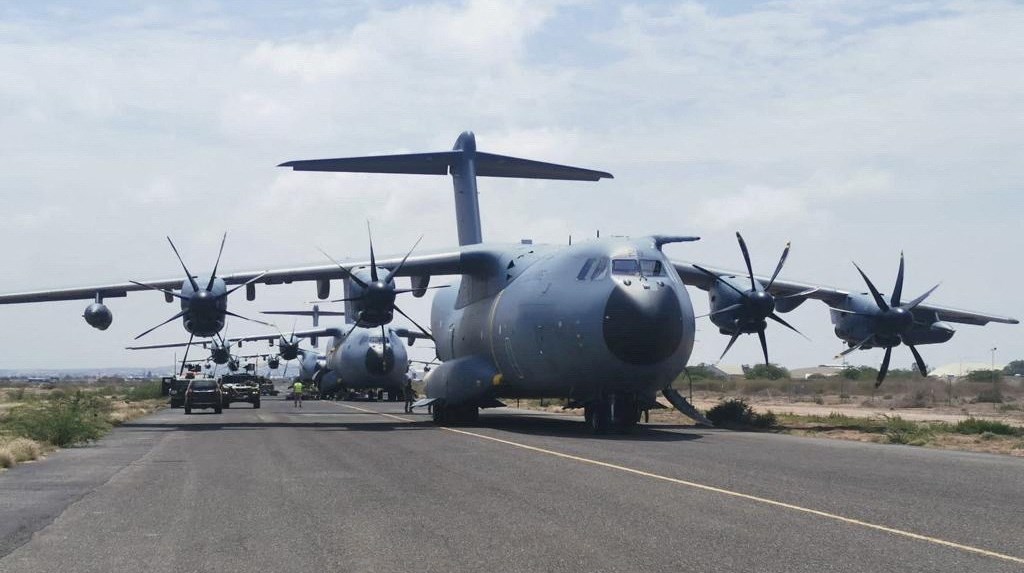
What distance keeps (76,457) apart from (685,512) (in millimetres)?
14852

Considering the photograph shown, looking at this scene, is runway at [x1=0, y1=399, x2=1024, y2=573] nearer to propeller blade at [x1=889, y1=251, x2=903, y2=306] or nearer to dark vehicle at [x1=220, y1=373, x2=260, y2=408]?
propeller blade at [x1=889, y1=251, x2=903, y2=306]

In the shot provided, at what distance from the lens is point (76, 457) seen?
2248 cm

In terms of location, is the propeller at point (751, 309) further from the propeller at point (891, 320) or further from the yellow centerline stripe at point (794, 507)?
the yellow centerline stripe at point (794, 507)

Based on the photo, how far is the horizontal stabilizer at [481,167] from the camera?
3700 cm

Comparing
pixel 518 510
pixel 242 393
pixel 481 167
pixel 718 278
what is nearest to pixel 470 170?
pixel 481 167

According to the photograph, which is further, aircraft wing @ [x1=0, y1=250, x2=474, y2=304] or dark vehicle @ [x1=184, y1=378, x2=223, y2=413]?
dark vehicle @ [x1=184, y1=378, x2=223, y2=413]

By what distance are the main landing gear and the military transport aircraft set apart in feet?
0.12

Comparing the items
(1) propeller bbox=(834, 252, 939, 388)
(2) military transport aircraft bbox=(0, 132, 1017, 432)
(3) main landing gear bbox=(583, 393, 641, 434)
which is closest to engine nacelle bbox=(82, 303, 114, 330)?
(2) military transport aircraft bbox=(0, 132, 1017, 432)

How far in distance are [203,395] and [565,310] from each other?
1152 inches

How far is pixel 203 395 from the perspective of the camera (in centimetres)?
5131

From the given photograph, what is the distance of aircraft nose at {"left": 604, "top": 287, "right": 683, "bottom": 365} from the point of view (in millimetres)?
25203

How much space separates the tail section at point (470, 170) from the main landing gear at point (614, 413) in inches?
473

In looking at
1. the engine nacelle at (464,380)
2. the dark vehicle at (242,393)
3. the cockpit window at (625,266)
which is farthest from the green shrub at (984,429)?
the dark vehicle at (242,393)

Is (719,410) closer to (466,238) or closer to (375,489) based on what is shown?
(466,238)
